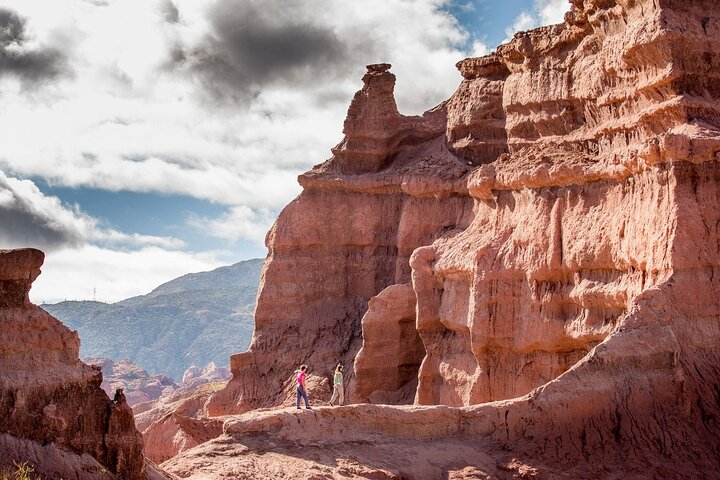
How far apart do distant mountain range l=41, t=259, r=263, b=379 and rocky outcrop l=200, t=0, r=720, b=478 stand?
323 feet

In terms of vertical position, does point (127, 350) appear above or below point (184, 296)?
below

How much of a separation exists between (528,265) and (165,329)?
4826 inches

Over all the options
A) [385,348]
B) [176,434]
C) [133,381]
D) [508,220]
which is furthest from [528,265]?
[133,381]

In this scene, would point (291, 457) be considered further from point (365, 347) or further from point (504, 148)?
point (504, 148)

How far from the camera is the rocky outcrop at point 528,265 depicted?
62.1 ft

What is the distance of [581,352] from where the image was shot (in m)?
23.2

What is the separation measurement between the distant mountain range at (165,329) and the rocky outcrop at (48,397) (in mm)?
116268

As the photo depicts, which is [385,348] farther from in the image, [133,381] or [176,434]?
[133,381]

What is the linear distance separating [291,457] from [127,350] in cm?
12598

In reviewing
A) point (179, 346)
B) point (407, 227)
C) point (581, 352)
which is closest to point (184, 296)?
point (179, 346)

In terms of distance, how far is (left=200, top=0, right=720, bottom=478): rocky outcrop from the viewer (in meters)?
18.9

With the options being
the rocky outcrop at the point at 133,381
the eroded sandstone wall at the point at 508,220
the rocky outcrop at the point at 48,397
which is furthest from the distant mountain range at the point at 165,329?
the rocky outcrop at the point at 48,397

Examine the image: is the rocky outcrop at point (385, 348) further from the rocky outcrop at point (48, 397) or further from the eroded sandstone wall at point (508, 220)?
the rocky outcrop at point (48, 397)

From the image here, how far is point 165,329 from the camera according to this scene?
14188 centimetres
